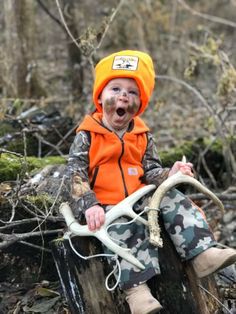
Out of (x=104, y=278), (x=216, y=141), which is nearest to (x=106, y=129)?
(x=104, y=278)

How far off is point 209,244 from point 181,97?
8.07 m

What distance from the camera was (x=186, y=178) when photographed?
3.86 meters

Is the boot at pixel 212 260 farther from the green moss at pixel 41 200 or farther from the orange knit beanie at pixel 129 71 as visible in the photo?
the green moss at pixel 41 200

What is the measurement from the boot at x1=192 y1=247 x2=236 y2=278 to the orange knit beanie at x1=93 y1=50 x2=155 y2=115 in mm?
1111

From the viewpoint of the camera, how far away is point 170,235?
3770mm

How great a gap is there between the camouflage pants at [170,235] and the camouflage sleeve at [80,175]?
24cm

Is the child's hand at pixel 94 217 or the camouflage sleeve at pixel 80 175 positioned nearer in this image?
the child's hand at pixel 94 217

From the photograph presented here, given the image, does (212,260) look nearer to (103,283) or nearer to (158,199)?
(158,199)

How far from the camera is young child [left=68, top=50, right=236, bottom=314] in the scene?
11.8 ft

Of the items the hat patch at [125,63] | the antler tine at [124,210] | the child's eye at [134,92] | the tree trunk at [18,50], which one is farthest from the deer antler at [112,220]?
Answer: the tree trunk at [18,50]

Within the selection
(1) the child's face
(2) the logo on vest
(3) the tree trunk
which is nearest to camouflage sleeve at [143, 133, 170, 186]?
(2) the logo on vest

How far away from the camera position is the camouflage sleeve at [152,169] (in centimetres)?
402

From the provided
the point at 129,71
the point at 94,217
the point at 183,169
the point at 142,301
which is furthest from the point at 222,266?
the point at 129,71

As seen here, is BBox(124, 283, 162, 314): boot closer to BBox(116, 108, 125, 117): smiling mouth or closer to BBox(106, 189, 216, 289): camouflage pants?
BBox(106, 189, 216, 289): camouflage pants
